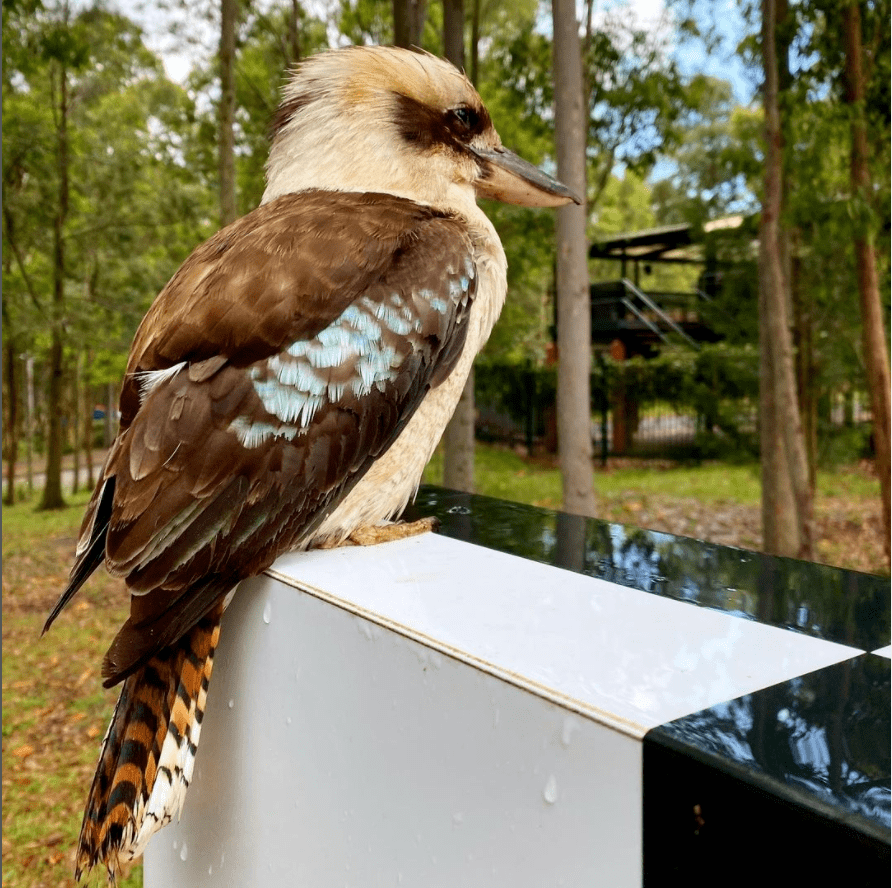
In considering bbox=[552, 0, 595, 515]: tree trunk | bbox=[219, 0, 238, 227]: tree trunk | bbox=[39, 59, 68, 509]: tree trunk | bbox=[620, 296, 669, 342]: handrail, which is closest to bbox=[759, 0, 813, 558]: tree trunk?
bbox=[552, 0, 595, 515]: tree trunk

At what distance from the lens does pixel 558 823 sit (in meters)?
1.13

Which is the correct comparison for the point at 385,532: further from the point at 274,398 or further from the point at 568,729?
the point at 568,729

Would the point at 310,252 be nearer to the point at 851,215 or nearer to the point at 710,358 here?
the point at 851,215

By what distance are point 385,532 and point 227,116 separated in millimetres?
5987

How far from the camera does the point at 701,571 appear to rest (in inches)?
71.3

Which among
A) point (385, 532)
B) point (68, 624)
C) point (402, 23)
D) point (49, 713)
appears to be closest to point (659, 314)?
point (402, 23)

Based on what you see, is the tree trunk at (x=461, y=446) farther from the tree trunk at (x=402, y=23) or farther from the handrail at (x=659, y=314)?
the handrail at (x=659, y=314)

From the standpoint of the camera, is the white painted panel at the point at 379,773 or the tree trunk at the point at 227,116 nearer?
the white painted panel at the point at 379,773

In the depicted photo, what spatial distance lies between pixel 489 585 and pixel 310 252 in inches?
29.3

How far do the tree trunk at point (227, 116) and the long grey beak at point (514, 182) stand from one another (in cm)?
484

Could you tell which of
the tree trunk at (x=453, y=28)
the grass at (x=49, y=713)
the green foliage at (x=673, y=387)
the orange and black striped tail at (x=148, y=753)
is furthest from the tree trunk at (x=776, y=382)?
the orange and black striped tail at (x=148, y=753)

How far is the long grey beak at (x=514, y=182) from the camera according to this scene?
235 cm

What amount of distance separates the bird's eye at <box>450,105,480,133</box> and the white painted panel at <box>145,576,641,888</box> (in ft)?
4.08

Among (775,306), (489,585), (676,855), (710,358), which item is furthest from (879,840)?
(710,358)
